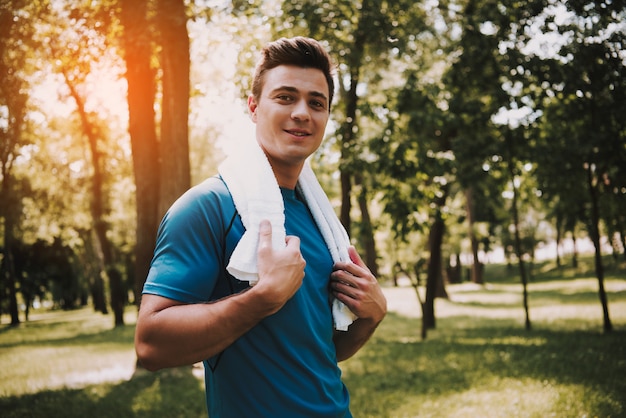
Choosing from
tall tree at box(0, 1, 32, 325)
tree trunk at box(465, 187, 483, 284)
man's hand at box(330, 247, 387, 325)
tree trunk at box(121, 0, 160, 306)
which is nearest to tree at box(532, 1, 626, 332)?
tree trunk at box(121, 0, 160, 306)

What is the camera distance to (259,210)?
5.13ft

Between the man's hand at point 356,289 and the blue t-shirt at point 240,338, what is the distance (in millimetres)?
155

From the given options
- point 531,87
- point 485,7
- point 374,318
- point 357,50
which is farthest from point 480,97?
point 374,318

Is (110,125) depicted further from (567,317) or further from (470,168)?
(567,317)

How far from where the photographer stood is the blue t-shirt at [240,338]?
141cm

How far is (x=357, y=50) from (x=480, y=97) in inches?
141

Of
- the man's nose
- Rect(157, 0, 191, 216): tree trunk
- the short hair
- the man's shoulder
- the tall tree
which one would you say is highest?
the tall tree

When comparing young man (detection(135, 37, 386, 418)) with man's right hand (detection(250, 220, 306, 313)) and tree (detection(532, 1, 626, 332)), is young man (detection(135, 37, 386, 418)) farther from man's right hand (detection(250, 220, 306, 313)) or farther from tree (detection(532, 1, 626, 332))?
tree (detection(532, 1, 626, 332))

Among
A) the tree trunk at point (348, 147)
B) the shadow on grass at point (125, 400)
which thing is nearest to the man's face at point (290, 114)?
the shadow on grass at point (125, 400)

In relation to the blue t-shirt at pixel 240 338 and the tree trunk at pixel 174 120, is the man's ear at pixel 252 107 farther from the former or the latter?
the tree trunk at pixel 174 120

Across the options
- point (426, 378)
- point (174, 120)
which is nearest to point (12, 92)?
point (174, 120)

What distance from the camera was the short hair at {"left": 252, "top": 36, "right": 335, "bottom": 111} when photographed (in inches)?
73.4

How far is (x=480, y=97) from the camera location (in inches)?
507

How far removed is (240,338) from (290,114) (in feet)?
2.75
